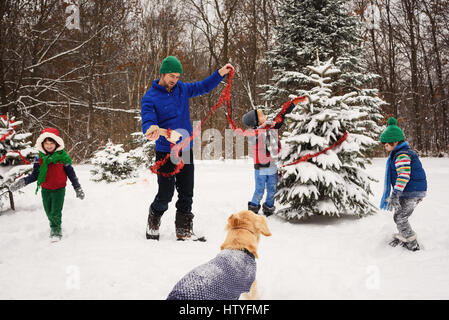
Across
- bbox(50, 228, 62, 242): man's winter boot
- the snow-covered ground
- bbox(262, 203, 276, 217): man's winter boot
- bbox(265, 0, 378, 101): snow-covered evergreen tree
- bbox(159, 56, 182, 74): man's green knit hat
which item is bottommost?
the snow-covered ground

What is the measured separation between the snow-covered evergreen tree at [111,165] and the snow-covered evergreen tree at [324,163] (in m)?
5.48

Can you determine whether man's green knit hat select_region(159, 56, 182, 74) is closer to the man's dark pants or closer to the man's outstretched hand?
the man's outstretched hand

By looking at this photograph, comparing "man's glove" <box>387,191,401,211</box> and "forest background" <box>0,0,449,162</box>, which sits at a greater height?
"forest background" <box>0,0,449,162</box>

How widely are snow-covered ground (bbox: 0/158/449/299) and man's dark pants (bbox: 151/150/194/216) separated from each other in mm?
475

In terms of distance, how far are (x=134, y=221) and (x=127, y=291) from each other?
7.71 feet

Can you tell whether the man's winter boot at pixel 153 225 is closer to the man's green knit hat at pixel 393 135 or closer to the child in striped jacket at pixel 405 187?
the child in striped jacket at pixel 405 187

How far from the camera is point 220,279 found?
1.75m

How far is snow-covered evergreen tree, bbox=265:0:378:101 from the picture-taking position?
12.9 m

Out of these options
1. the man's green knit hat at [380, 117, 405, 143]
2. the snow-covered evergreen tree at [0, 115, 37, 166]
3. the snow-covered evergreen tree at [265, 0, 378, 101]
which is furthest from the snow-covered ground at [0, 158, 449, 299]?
the snow-covered evergreen tree at [265, 0, 378, 101]

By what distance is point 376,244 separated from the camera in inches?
135

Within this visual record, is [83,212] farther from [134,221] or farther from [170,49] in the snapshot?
[170,49]

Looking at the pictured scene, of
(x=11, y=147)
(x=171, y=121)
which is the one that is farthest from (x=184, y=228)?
(x=11, y=147)

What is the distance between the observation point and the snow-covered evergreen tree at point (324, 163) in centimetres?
433

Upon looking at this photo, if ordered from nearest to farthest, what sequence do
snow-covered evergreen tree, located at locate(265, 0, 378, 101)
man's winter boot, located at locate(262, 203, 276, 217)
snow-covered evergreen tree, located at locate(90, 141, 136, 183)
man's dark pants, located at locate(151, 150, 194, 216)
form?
man's dark pants, located at locate(151, 150, 194, 216)
man's winter boot, located at locate(262, 203, 276, 217)
snow-covered evergreen tree, located at locate(90, 141, 136, 183)
snow-covered evergreen tree, located at locate(265, 0, 378, 101)
